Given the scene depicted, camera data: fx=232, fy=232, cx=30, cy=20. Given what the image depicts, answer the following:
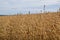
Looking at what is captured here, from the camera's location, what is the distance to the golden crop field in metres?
9.44

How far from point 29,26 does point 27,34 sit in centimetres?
74

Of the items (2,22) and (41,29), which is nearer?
(41,29)

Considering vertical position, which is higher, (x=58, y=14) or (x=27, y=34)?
(x=58, y=14)

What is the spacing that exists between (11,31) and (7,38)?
1.46 ft

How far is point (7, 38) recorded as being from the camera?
10.0 metres

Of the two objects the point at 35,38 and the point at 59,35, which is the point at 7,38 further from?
the point at 59,35

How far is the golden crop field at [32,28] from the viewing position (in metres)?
9.44

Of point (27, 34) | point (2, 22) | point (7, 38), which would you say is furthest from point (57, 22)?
point (2, 22)

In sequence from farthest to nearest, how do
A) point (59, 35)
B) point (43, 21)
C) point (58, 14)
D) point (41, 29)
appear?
point (58, 14) → point (43, 21) → point (41, 29) → point (59, 35)

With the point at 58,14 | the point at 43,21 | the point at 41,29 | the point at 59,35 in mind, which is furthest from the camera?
the point at 58,14

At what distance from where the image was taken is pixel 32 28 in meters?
10.1

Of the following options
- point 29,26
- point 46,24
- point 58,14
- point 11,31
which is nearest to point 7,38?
point 11,31

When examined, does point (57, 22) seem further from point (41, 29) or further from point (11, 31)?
point (11, 31)

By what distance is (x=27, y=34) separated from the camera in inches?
383
